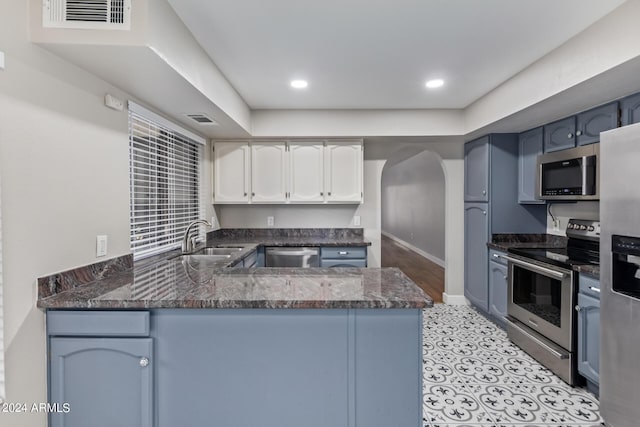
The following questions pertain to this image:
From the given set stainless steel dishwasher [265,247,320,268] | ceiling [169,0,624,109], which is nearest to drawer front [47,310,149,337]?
ceiling [169,0,624,109]

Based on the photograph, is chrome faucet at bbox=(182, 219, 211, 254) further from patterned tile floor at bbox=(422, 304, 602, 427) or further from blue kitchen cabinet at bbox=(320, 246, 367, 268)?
patterned tile floor at bbox=(422, 304, 602, 427)

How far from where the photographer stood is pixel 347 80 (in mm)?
2717

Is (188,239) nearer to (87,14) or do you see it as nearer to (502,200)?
(87,14)

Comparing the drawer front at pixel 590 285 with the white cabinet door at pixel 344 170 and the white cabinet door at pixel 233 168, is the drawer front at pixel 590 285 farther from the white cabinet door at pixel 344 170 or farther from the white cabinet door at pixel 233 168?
the white cabinet door at pixel 233 168

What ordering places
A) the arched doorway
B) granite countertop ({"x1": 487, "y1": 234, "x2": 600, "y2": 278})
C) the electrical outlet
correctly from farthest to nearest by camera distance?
1. the arched doorway
2. granite countertop ({"x1": 487, "y1": 234, "x2": 600, "y2": 278})
3. the electrical outlet

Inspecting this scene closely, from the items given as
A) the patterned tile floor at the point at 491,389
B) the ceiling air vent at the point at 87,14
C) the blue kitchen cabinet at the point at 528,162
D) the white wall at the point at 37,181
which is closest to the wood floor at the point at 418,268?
the patterned tile floor at the point at 491,389

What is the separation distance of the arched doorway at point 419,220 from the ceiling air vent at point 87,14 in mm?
3875

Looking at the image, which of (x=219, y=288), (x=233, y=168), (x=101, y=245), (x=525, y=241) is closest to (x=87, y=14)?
(x=101, y=245)

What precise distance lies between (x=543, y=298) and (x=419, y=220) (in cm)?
535

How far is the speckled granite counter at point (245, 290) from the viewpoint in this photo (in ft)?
4.58

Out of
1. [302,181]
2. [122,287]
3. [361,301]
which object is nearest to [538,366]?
[361,301]

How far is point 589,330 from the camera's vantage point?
2.18 m

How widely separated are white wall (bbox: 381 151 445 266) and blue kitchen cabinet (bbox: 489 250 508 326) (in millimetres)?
2670

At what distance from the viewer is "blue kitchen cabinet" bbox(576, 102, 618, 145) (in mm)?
2283
